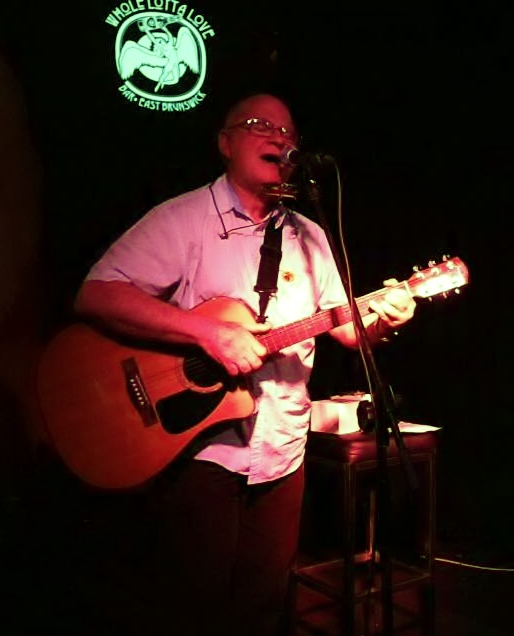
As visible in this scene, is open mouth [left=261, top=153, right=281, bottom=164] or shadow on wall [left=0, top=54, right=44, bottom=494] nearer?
open mouth [left=261, top=153, right=281, bottom=164]

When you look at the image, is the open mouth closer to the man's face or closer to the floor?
the man's face

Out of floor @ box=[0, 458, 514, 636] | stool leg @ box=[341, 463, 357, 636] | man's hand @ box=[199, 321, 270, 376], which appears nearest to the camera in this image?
man's hand @ box=[199, 321, 270, 376]

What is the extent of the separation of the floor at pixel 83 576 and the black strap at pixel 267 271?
126cm

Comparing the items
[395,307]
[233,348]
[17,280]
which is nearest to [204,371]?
[233,348]

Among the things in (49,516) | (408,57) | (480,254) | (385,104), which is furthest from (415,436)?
(408,57)

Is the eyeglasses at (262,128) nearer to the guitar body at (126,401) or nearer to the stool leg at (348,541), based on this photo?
the guitar body at (126,401)

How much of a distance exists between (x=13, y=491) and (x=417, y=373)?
2.19m

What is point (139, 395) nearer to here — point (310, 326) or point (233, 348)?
point (233, 348)

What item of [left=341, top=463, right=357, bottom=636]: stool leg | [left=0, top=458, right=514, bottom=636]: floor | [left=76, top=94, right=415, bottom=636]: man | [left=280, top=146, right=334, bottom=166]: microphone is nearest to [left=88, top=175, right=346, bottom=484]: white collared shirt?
[left=76, top=94, right=415, bottom=636]: man

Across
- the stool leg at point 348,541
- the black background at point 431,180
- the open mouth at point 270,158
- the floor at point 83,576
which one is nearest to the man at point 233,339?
the open mouth at point 270,158

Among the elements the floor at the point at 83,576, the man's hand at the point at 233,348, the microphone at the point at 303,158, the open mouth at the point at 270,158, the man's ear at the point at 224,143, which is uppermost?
the man's ear at the point at 224,143

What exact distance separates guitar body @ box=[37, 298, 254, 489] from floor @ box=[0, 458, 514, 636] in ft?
2.47

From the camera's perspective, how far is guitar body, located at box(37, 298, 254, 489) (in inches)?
68.9

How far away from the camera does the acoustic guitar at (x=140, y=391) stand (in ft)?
5.75
